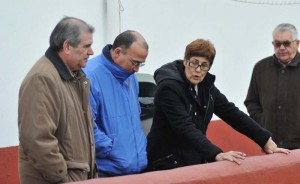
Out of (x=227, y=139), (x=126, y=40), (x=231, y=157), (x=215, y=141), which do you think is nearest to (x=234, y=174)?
(x=231, y=157)

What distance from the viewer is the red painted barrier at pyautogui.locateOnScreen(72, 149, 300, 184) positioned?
279 cm

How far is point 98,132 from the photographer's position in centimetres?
308

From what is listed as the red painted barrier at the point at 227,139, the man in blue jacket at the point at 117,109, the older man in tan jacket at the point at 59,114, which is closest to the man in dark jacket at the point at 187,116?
the man in blue jacket at the point at 117,109

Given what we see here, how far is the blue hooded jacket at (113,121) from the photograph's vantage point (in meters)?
3.15

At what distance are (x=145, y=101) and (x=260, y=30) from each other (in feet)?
8.25

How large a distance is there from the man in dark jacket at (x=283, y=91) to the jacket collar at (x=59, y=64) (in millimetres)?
1949

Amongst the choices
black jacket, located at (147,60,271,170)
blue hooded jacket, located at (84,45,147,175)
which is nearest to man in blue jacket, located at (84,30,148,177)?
blue hooded jacket, located at (84,45,147,175)

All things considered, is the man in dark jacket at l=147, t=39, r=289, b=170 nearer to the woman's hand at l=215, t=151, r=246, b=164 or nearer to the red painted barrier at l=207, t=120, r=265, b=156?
the woman's hand at l=215, t=151, r=246, b=164

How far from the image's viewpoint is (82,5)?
16.8 feet

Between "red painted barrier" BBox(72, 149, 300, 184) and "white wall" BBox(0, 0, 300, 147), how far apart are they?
199 centimetres

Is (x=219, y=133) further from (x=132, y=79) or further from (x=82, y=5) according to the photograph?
(x=132, y=79)

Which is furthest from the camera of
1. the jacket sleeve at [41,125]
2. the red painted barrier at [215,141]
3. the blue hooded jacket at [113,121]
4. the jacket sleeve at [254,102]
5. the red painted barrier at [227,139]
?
the red painted barrier at [227,139]

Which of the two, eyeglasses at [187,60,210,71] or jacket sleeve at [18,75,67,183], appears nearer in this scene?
jacket sleeve at [18,75,67,183]

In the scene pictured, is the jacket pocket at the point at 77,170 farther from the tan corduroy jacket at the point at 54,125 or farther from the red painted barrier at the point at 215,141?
the red painted barrier at the point at 215,141
